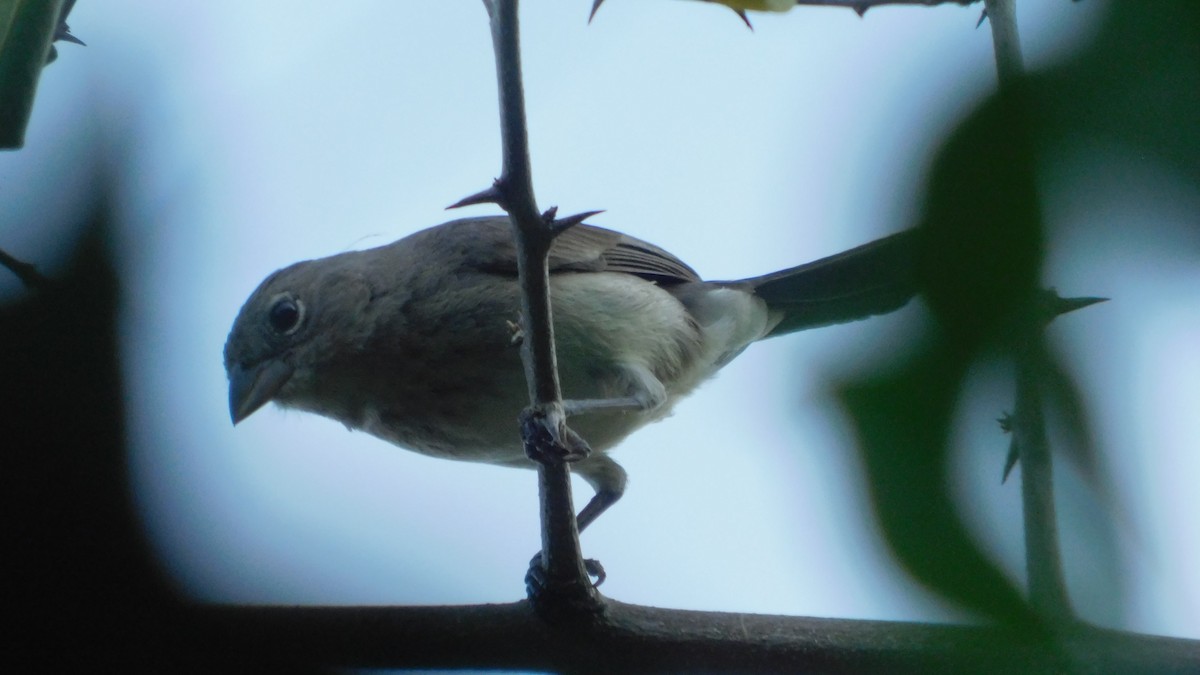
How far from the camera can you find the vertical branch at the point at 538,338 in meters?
2.00

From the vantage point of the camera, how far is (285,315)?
4363 mm

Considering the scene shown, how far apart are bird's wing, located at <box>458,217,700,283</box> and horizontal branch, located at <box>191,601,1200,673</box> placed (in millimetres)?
1921

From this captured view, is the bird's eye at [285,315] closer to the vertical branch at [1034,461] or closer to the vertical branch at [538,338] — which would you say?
the vertical branch at [538,338]

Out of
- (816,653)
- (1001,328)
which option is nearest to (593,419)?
(816,653)

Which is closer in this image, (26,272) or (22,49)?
(26,272)

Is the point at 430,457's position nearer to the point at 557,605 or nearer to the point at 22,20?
the point at 557,605

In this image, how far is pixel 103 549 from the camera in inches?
60.7

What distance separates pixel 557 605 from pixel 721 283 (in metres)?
2.77

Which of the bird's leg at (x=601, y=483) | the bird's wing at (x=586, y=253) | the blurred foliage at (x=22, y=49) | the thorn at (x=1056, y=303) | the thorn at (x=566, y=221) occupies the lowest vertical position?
the bird's leg at (x=601, y=483)

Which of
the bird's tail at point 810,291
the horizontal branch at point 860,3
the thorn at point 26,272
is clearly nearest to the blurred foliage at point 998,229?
the horizontal branch at point 860,3

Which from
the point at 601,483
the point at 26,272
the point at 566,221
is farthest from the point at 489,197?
the point at 601,483

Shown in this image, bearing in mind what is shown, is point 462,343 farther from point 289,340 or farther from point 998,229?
point 998,229

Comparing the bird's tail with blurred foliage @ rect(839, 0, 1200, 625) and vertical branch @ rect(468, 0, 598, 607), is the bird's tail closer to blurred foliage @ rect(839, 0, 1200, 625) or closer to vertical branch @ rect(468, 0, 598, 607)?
vertical branch @ rect(468, 0, 598, 607)

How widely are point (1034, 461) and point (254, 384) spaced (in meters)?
3.42
